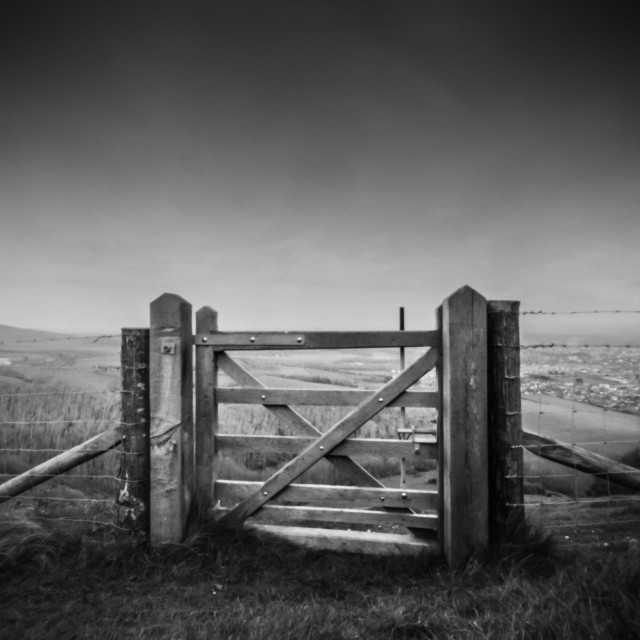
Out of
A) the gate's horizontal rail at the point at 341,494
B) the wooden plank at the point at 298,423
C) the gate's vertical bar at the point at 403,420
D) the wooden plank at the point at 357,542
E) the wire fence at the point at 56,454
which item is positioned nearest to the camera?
the wooden plank at the point at 357,542

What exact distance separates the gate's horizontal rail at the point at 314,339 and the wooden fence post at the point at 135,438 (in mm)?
500

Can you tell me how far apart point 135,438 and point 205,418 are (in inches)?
22.6

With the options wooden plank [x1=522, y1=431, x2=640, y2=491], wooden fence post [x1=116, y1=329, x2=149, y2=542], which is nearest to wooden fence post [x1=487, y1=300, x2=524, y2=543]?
wooden plank [x1=522, y1=431, x2=640, y2=491]

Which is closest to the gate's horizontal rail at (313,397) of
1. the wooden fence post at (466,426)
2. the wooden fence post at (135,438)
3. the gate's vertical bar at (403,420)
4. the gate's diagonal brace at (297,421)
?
the gate's diagonal brace at (297,421)

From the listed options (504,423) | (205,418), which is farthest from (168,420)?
(504,423)

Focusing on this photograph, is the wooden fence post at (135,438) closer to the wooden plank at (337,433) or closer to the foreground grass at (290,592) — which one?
the foreground grass at (290,592)

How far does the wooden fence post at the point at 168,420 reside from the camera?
11.0 feet

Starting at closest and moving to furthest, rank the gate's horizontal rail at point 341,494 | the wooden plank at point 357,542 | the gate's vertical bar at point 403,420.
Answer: the wooden plank at point 357,542 → the gate's horizontal rail at point 341,494 → the gate's vertical bar at point 403,420

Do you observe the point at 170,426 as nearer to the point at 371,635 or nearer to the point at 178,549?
the point at 178,549

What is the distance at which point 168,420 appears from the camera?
3.39 metres

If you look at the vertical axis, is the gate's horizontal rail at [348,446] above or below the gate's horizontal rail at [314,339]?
below

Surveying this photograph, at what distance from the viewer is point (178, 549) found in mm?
3287

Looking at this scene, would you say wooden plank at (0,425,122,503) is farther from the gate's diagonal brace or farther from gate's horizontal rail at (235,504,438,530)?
gate's horizontal rail at (235,504,438,530)

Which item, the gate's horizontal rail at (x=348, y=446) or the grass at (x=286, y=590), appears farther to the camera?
the gate's horizontal rail at (x=348, y=446)
